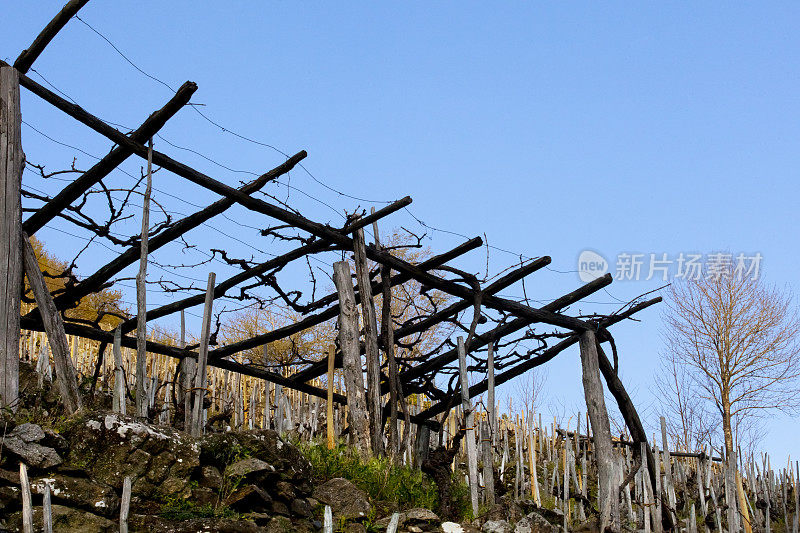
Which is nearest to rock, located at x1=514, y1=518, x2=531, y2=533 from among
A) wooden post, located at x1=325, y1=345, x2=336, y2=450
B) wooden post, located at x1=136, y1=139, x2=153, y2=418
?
wooden post, located at x1=325, y1=345, x2=336, y2=450

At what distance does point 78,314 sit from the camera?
2130 centimetres

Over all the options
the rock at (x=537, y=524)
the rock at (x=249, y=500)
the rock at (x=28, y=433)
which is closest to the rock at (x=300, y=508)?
the rock at (x=249, y=500)

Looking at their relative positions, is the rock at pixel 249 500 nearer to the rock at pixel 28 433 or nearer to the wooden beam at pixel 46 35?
the rock at pixel 28 433

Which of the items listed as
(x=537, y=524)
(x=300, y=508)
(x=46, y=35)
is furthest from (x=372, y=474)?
(x=46, y=35)

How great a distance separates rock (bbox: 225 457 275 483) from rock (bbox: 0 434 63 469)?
1.22m

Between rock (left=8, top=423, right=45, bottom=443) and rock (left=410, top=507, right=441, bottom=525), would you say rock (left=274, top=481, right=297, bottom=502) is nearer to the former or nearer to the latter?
rock (left=410, top=507, right=441, bottom=525)

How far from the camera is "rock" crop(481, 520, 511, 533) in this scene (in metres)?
7.39

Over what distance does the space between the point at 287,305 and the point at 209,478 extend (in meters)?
3.28

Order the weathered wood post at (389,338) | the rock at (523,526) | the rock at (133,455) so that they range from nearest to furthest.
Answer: the rock at (133,455)
the rock at (523,526)
the weathered wood post at (389,338)

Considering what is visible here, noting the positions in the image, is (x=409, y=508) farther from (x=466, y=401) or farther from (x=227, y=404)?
(x=227, y=404)

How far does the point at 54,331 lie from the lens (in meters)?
6.60

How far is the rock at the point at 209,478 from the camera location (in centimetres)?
602

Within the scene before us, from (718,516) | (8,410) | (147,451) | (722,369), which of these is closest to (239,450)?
(147,451)

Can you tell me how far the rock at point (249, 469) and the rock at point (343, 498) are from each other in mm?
703
